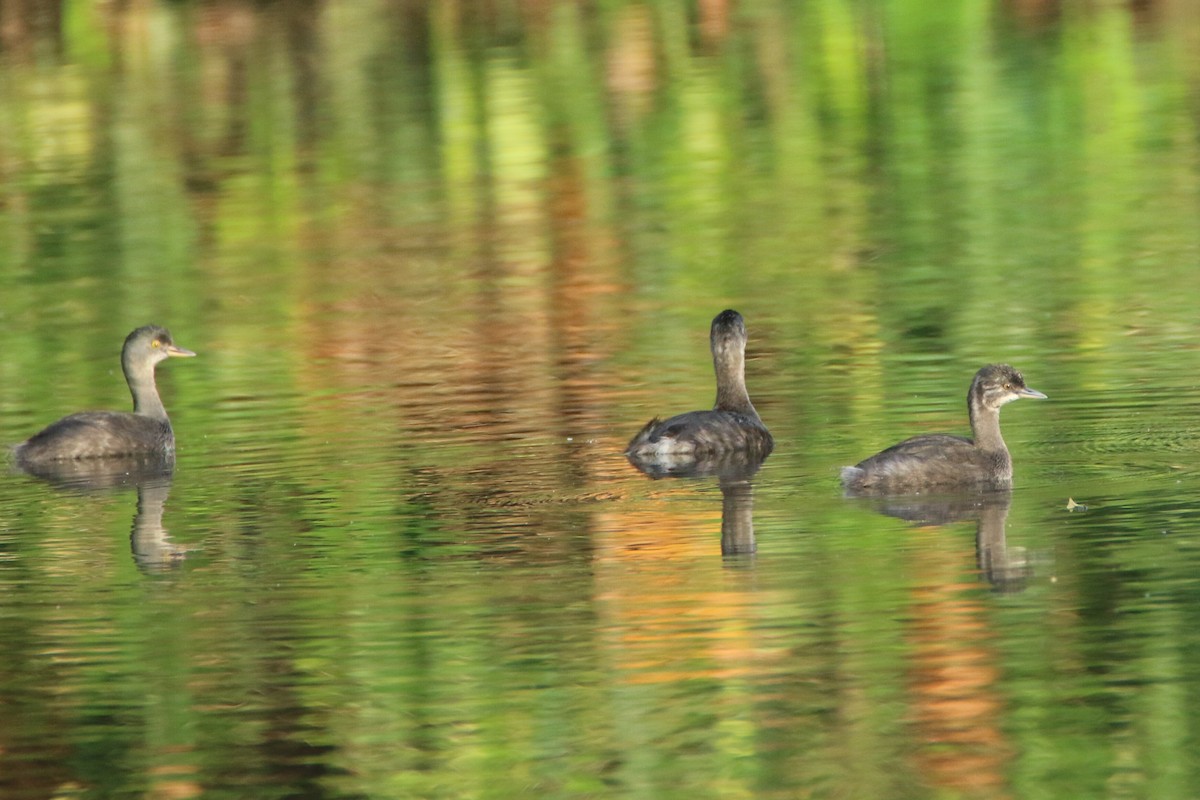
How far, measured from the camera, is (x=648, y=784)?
30.8 ft

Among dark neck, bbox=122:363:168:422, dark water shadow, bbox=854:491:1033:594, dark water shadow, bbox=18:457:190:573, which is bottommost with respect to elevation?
dark water shadow, bbox=854:491:1033:594

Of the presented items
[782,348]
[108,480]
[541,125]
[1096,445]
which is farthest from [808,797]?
[541,125]

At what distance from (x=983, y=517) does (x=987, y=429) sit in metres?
1.04

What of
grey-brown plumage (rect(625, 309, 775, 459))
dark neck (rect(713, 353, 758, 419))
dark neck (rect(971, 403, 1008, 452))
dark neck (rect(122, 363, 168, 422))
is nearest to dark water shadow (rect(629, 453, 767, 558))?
grey-brown plumage (rect(625, 309, 775, 459))

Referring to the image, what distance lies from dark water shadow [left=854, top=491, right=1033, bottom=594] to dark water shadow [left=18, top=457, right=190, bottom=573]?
3.82 meters

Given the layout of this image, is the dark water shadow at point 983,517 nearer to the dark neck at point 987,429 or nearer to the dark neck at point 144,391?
the dark neck at point 987,429

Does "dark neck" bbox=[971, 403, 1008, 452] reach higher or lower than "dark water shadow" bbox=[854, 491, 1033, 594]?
higher

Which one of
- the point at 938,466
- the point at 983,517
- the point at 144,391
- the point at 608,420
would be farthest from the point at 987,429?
the point at 144,391

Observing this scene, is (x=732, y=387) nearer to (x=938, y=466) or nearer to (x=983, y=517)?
(x=938, y=466)

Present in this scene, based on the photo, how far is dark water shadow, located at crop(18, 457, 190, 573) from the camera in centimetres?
1423

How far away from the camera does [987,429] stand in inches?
571

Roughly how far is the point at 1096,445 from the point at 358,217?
15.3 m

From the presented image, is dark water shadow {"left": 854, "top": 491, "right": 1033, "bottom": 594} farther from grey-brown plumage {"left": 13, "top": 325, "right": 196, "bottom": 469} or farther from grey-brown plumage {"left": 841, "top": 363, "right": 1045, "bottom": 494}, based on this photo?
grey-brown plumage {"left": 13, "top": 325, "right": 196, "bottom": 469}

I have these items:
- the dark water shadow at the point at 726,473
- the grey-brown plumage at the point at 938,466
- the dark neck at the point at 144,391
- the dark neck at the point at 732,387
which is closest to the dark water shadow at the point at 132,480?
the dark neck at the point at 144,391
